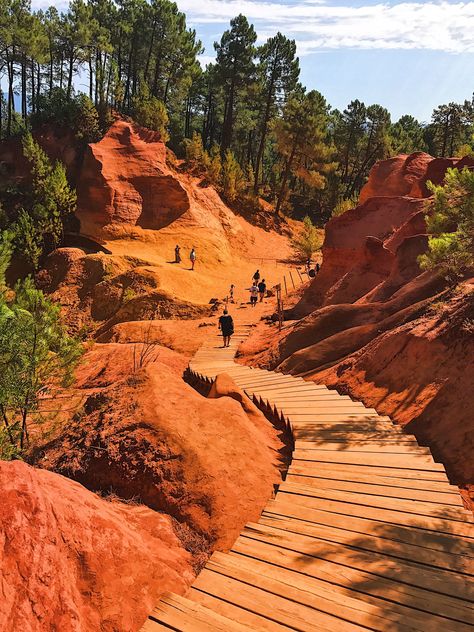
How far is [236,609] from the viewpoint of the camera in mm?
3361

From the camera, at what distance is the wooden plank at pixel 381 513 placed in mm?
4438

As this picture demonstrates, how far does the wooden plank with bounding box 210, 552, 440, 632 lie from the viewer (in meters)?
3.18

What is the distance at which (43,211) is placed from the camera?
30359 millimetres

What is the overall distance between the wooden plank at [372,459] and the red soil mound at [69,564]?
2.34m

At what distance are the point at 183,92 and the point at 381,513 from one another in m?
50.9

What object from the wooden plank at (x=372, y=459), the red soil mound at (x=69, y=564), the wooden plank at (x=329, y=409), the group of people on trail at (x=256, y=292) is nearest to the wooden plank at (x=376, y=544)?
the red soil mound at (x=69, y=564)

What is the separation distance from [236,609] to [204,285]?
26483 millimetres

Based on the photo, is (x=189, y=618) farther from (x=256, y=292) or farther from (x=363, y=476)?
(x=256, y=292)

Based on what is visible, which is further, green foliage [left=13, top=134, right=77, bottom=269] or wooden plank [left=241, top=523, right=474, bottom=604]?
green foliage [left=13, top=134, right=77, bottom=269]

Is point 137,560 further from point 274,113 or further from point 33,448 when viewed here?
point 274,113

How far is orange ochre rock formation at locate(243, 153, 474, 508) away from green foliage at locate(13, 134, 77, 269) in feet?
66.5

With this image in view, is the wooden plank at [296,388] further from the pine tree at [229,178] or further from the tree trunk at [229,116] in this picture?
the tree trunk at [229,116]

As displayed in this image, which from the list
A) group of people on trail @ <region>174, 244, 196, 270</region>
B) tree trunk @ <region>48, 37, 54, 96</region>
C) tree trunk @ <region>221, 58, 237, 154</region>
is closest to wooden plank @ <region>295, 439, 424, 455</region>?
group of people on trail @ <region>174, 244, 196, 270</region>

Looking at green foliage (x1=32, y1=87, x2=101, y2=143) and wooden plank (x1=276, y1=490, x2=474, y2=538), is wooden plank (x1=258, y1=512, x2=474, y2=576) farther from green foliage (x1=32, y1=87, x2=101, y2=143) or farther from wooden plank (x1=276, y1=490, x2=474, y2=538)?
green foliage (x1=32, y1=87, x2=101, y2=143)
